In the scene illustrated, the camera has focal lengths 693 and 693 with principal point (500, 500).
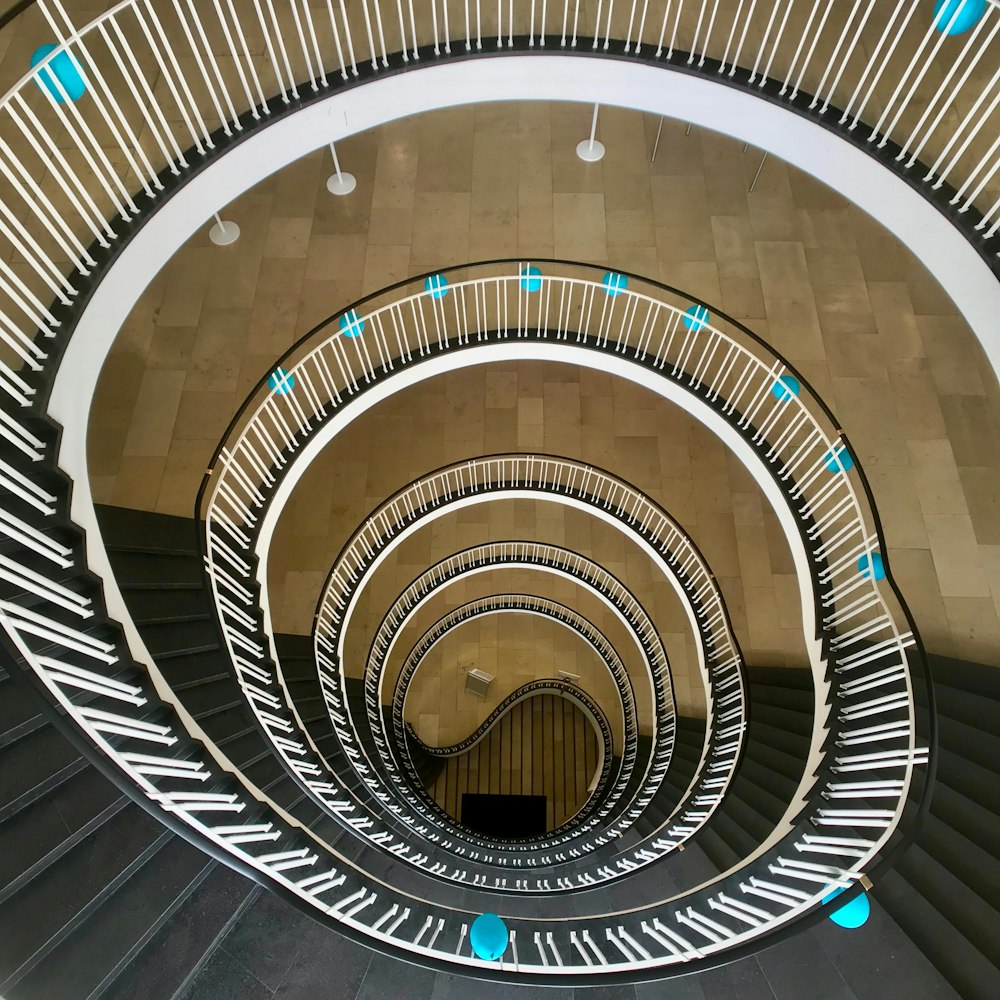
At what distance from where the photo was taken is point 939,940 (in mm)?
4629

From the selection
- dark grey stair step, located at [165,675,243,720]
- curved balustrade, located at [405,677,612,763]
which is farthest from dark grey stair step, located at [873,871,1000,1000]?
curved balustrade, located at [405,677,612,763]

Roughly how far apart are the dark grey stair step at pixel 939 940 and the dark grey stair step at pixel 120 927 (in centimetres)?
474

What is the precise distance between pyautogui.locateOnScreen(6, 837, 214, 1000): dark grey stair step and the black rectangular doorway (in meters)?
10.9

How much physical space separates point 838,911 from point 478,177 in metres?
9.21

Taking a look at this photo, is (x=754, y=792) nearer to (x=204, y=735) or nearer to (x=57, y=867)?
(x=204, y=735)

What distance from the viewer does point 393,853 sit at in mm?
6941

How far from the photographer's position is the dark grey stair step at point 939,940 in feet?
14.3

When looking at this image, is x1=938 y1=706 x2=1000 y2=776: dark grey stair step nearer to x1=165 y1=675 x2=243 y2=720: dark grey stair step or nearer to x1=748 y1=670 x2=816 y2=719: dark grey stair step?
x1=748 y1=670 x2=816 y2=719: dark grey stair step

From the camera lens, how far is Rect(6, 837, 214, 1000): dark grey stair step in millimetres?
3967

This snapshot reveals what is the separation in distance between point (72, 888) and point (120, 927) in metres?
0.39


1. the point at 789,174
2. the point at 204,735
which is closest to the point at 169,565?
the point at 204,735

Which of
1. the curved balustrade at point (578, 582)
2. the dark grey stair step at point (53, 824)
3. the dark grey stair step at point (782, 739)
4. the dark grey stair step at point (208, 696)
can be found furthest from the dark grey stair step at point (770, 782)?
the dark grey stair step at point (53, 824)

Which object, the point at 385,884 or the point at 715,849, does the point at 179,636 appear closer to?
the point at 385,884

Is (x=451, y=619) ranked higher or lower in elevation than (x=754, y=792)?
higher
